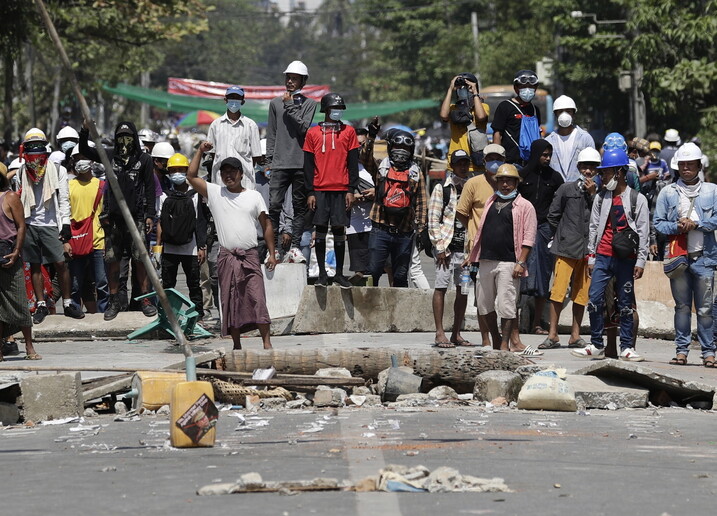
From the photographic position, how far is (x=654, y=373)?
11469 mm

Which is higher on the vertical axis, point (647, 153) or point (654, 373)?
point (647, 153)

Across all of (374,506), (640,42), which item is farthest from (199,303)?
(640,42)

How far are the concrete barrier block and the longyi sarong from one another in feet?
8.48

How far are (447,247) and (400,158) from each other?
44.8 inches

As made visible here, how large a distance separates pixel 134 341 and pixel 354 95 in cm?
11936

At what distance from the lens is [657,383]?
1158 centimetres

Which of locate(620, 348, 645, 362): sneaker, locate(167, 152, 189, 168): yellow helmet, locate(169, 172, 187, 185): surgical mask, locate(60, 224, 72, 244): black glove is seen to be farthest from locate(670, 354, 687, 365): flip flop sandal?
locate(60, 224, 72, 244): black glove

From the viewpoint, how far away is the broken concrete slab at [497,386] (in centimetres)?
1153

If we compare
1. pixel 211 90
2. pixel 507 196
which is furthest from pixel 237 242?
pixel 211 90

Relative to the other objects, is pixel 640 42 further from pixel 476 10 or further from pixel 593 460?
pixel 476 10

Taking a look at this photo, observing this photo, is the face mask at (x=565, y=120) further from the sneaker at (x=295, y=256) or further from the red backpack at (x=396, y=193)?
the sneaker at (x=295, y=256)

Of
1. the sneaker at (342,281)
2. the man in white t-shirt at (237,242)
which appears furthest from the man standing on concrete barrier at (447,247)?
the man in white t-shirt at (237,242)

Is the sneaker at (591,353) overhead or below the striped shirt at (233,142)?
below

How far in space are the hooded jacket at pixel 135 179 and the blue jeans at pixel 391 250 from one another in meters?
2.45
